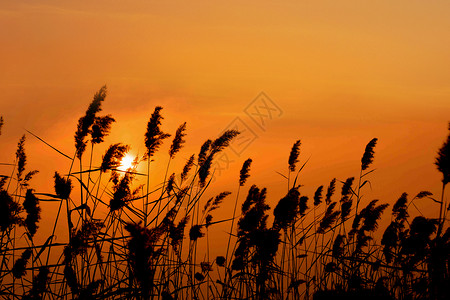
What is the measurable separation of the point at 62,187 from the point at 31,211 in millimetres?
911

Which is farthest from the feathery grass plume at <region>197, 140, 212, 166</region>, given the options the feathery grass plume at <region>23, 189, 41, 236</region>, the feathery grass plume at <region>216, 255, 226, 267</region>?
the feathery grass plume at <region>23, 189, 41, 236</region>

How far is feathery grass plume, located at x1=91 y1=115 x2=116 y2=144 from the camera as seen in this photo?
4422 mm

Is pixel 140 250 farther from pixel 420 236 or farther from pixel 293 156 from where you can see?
pixel 293 156

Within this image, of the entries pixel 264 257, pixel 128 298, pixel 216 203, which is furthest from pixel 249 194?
pixel 128 298

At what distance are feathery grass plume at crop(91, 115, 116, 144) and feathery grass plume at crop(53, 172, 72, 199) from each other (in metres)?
0.59

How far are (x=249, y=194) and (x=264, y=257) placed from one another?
146 cm

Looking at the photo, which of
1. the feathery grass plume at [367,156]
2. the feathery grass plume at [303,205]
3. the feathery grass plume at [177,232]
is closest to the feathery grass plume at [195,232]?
the feathery grass plume at [177,232]

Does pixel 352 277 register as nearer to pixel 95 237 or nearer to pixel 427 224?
pixel 427 224

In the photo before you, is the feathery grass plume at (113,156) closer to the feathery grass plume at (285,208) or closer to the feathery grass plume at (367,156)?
the feathery grass plume at (285,208)

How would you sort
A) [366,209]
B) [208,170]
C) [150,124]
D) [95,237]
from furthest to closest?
[366,209]
[208,170]
[150,124]
[95,237]

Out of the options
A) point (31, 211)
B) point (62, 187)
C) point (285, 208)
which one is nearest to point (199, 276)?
point (285, 208)

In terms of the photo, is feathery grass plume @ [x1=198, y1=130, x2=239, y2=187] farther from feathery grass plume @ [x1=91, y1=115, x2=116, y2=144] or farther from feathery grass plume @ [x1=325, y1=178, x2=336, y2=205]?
feathery grass plume @ [x1=325, y1=178, x2=336, y2=205]

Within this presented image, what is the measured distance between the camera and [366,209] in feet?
21.2

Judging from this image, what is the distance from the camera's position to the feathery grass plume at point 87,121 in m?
4.31
